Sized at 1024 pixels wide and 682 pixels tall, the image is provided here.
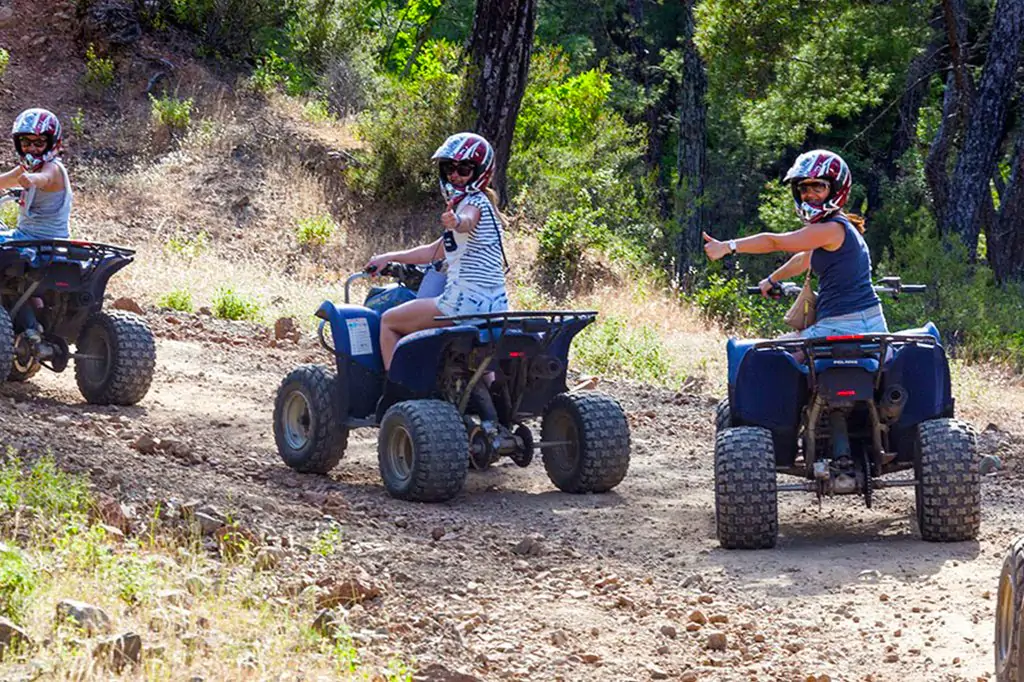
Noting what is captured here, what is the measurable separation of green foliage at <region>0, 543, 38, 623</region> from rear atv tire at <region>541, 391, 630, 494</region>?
165 inches

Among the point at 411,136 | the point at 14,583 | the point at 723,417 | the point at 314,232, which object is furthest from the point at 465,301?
the point at 411,136

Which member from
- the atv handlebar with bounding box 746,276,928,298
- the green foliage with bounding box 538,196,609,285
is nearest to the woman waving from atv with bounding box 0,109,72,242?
the atv handlebar with bounding box 746,276,928,298

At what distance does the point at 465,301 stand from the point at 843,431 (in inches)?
92.4

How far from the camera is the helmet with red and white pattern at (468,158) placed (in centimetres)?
963

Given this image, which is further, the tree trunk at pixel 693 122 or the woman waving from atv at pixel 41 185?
the tree trunk at pixel 693 122

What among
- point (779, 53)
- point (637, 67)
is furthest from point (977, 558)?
point (637, 67)

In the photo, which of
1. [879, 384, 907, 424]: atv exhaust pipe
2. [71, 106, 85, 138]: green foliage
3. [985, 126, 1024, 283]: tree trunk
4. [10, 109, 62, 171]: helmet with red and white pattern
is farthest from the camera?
[985, 126, 1024, 283]: tree trunk

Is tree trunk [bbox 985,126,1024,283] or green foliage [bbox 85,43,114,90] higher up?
green foliage [bbox 85,43,114,90]

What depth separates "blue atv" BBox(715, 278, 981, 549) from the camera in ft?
26.9

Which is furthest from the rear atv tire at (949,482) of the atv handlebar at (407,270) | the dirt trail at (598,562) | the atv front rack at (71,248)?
the atv front rack at (71,248)

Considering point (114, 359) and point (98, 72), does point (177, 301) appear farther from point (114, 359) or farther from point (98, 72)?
point (98, 72)

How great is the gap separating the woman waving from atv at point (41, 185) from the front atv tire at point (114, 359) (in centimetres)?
73

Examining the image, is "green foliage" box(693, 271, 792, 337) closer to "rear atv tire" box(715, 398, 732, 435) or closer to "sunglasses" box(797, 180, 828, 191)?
"rear atv tire" box(715, 398, 732, 435)

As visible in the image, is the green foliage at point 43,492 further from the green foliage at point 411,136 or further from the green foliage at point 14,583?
the green foliage at point 411,136
